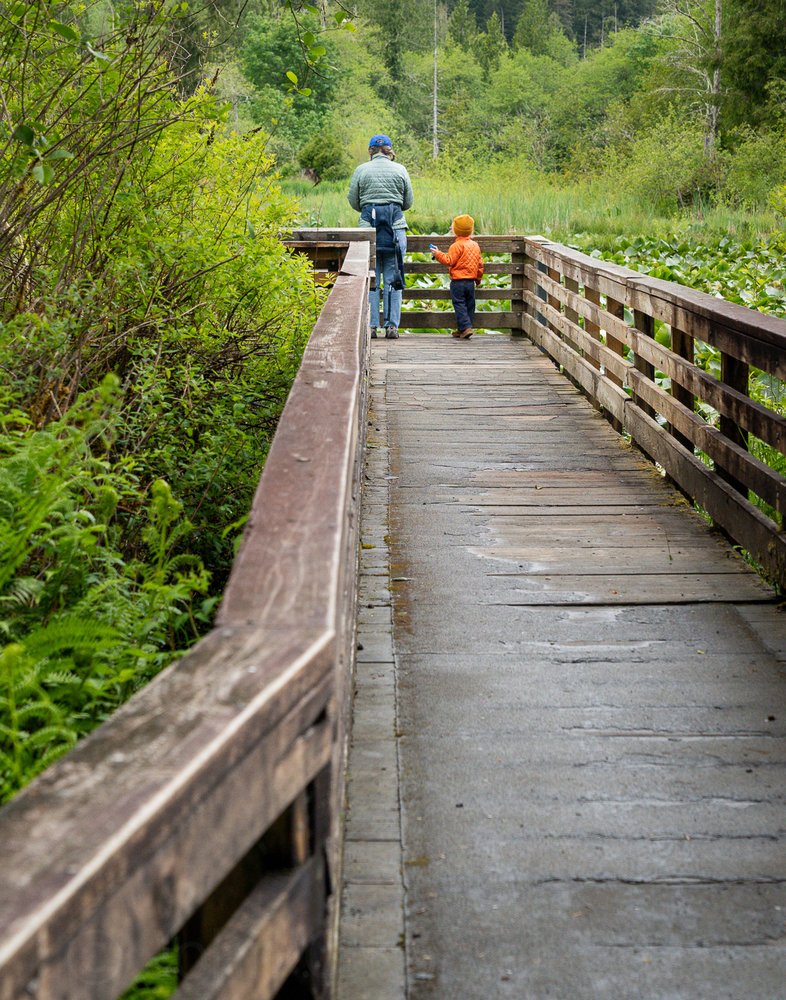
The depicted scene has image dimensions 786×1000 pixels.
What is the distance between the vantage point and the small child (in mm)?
12523

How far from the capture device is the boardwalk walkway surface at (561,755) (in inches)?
102

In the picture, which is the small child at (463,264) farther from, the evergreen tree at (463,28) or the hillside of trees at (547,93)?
the evergreen tree at (463,28)

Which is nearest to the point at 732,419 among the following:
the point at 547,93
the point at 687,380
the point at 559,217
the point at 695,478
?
the point at 695,478

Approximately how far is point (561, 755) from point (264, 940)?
199 cm

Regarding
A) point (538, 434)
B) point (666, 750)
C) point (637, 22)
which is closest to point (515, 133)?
point (637, 22)

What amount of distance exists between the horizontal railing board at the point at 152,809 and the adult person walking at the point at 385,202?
10.4 meters

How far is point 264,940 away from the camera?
1608 millimetres

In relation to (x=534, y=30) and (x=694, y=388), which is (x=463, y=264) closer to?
(x=694, y=388)

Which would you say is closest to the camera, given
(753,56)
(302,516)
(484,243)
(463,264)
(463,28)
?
(302,516)

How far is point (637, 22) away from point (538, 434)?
90694mm

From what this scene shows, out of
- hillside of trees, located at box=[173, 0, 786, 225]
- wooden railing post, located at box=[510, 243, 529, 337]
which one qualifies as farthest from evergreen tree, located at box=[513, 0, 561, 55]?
wooden railing post, located at box=[510, 243, 529, 337]

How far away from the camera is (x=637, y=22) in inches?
3558

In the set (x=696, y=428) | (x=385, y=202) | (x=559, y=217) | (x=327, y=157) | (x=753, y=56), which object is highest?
(x=753, y=56)

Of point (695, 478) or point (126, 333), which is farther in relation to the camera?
point (695, 478)
